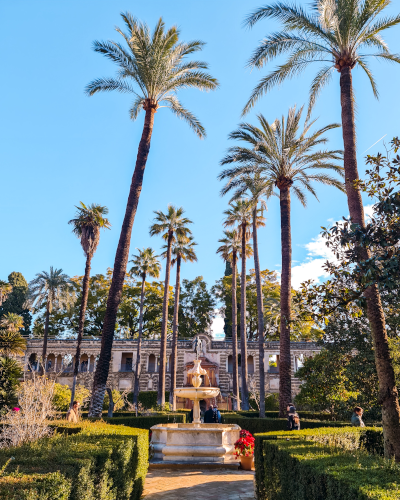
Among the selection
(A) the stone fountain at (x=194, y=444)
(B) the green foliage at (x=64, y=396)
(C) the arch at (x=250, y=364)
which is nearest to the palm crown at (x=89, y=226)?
(B) the green foliage at (x=64, y=396)

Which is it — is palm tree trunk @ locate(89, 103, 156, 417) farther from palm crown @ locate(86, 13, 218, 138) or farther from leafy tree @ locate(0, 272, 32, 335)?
leafy tree @ locate(0, 272, 32, 335)

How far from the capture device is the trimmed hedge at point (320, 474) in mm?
3733

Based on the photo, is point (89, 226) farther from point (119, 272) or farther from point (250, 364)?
point (250, 364)

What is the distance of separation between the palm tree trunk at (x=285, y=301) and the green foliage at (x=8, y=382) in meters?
9.53

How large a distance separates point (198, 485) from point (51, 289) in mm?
31922

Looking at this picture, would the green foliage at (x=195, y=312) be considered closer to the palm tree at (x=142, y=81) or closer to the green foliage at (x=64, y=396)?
the green foliage at (x=64, y=396)

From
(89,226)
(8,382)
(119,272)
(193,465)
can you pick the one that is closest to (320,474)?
(193,465)

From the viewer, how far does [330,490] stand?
4090mm

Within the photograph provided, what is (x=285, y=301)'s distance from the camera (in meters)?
15.6

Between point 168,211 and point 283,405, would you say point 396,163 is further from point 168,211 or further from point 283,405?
point 168,211

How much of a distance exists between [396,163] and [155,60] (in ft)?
35.9

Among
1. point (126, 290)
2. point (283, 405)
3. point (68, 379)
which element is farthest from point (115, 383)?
point (283, 405)

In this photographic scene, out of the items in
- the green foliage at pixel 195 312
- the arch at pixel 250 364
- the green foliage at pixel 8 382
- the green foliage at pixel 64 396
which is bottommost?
the green foliage at pixel 64 396

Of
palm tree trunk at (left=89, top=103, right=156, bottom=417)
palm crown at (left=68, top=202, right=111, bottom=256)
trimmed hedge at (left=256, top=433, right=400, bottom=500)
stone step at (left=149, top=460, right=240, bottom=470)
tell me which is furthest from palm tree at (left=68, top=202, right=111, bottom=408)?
trimmed hedge at (left=256, top=433, right=400, bottom=500)
